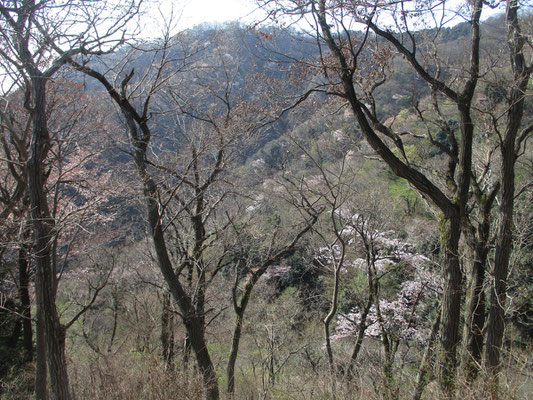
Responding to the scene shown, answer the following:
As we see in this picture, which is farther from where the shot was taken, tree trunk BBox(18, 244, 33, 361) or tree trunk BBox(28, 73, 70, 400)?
tree trunk BBox(18, 244, 33, 361)

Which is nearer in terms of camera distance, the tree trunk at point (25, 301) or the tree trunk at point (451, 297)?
the tree trunk at point (451, 297)

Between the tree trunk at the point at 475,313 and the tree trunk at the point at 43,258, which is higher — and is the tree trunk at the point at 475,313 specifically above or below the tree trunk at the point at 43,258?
below

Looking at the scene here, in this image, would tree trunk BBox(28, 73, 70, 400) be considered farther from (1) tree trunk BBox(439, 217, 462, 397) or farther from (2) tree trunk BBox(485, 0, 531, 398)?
(2) tree trunk BBox(485, 0, 531, 398)

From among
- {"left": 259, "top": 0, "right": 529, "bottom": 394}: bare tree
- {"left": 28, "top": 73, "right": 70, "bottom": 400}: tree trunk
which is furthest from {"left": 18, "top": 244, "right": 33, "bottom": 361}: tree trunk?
{"left": 259, "top": 0, "right": 529, "bottom": 394}: bare tree

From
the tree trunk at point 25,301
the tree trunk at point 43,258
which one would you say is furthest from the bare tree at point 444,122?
the tree trunk at point 25,301

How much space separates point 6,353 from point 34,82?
8.49m

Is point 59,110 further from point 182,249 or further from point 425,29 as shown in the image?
point 425,29

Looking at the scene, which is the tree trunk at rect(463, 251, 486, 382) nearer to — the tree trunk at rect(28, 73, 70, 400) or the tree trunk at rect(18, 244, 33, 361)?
the tree trunk at rect(28, 73, 70, 400)

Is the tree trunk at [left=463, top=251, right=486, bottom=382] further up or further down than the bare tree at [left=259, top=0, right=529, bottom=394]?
further down

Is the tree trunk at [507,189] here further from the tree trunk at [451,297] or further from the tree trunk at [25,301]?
the tree trunk at [25,301]

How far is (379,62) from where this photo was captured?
5.79m

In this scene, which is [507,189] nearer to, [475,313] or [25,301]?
Answer: [475,313]

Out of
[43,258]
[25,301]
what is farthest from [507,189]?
[25,301]

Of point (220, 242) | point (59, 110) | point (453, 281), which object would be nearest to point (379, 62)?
point (453, 281)
